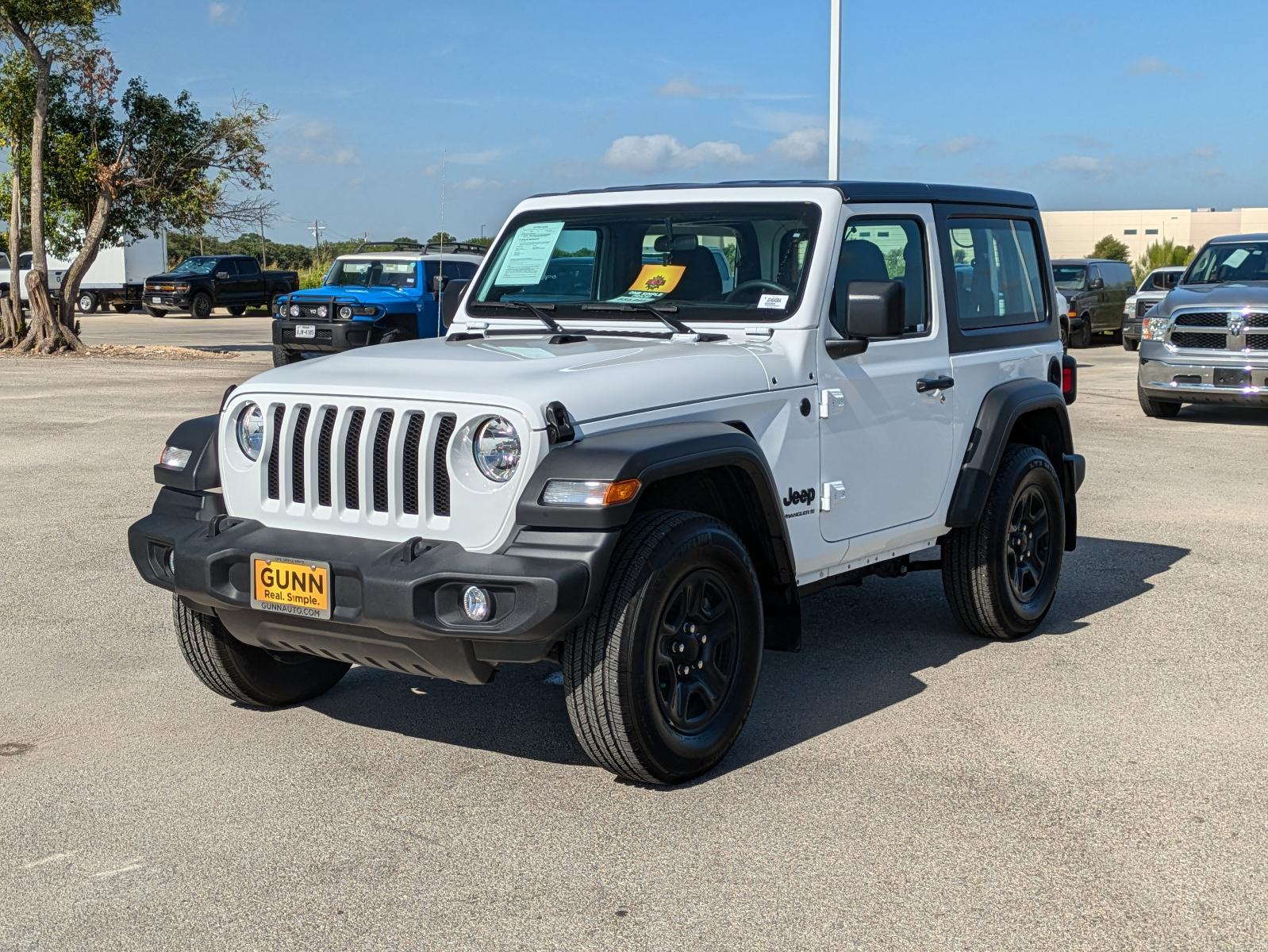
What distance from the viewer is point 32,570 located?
8.05m

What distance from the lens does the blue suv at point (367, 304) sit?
65.7ft

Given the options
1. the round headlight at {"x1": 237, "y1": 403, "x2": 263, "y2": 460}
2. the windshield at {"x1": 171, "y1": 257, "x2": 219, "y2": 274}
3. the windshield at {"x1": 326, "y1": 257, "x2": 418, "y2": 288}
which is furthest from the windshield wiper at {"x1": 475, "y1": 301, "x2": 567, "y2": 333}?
the windshield at {"x1": 171, "y1": 257, "x2": 219, "y2": 274}

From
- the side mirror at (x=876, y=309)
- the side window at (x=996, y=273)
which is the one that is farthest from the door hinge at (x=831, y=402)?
the side window at (x=996, y=273)

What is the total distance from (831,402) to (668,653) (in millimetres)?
1287

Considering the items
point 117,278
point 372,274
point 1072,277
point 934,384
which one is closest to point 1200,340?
point 934,384

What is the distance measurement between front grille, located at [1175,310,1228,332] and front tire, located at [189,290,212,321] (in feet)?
100

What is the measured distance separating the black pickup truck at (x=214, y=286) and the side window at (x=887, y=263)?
35.5 m

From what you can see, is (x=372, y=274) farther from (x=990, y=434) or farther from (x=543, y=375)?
(x=543, y=375)

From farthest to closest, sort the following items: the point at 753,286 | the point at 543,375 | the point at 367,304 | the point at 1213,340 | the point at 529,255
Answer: the point at 367,304 < the point at 1213,340 < the point at 529,255 < the point at 753,286 < the point at 543,375

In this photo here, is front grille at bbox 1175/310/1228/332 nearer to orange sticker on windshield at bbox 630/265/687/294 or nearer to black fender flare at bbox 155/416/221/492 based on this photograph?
orange sticker on windshield at bbox 630/265/687/294

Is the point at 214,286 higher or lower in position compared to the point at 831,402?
higher

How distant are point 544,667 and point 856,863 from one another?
2.29 m

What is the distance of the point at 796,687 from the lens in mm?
5938

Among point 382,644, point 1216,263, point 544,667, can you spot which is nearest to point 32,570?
point 544,667
